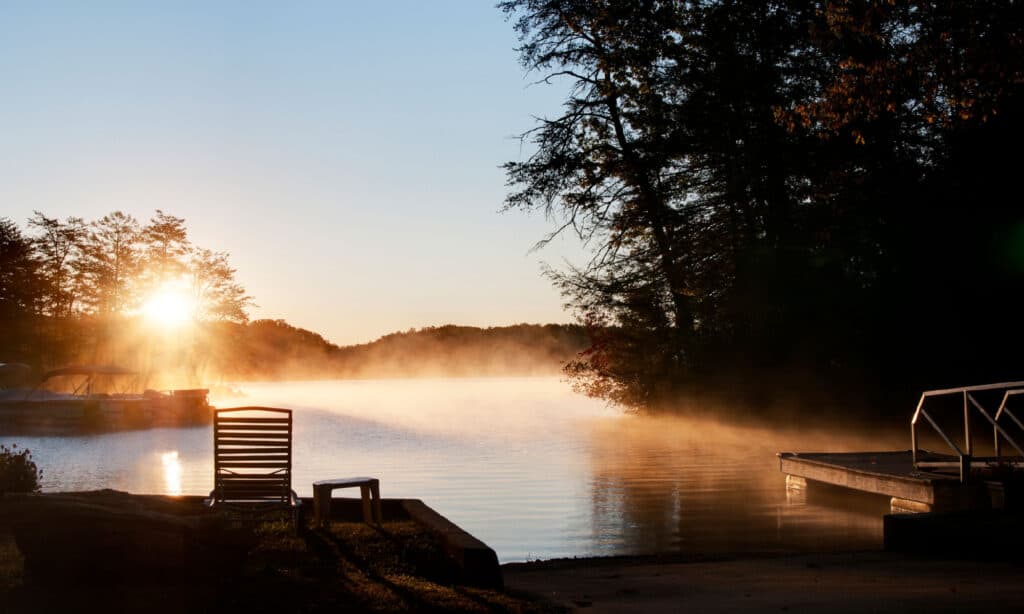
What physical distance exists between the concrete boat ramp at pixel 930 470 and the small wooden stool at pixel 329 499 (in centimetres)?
579

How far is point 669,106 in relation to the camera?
26.0m

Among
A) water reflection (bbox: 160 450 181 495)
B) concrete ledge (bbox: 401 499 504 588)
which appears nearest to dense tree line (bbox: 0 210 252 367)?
water reflection (bbox: 160 450 181 495)

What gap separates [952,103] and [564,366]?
19.7 meters

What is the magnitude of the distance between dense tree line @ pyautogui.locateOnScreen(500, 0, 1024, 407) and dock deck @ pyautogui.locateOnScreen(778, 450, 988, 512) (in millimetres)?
4739

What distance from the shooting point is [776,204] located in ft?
79.4

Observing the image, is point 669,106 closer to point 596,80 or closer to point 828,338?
point 596,80

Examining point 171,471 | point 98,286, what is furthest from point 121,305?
point 171,471

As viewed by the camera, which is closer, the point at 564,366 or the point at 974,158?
the point at 974,158

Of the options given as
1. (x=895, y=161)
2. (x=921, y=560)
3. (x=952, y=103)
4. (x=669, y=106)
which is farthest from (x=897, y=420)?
(x=921, y=560)

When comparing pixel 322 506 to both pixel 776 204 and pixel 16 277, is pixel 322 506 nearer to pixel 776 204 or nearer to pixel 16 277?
pixel 776 204

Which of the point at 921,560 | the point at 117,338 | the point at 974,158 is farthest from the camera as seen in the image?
the point at 117,338

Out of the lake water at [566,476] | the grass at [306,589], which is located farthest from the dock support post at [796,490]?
the grass at [306,589]

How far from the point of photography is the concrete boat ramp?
1055 cm

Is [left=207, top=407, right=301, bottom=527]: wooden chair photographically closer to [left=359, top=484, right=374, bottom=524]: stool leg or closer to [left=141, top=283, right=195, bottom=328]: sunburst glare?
[left=359, top=484, right=374, bottom=524]: stool leg
